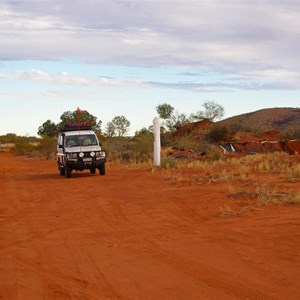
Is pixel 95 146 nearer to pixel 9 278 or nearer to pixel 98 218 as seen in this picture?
pixel 98 218

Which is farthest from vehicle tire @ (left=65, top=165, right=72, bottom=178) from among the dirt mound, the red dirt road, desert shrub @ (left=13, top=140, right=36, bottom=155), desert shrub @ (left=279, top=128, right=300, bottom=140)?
desert shrub @ (left=13, top=140, right=36, bottom=155)

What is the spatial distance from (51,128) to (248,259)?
75.0 m

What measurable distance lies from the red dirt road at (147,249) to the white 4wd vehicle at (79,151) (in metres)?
8.26

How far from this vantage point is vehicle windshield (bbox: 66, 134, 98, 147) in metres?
26.5

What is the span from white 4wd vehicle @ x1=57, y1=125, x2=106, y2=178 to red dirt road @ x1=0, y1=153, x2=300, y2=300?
826cm

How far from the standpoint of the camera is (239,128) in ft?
185

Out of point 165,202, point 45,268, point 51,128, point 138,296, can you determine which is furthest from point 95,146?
point 51,128

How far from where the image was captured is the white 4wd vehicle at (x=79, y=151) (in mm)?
25562

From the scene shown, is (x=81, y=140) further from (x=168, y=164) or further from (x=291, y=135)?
(x=291, y=135)

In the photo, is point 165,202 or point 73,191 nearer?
point 165,202

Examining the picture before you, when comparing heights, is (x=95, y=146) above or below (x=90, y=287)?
above

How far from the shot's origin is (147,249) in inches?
385

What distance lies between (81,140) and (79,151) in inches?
46.1

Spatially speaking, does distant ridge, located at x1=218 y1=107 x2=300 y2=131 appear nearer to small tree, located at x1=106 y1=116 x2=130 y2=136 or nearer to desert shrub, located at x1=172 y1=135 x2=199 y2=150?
small tree, located at x1=106 y1=116 x2=130 y2=136
